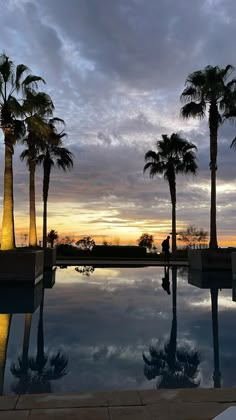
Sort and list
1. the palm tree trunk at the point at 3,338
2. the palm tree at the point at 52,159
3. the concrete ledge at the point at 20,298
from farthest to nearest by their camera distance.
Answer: the palm tree at the point at 52,159 < the concrete ledge at the point at 20,298 < the palm tree trunk at the point at 3,338

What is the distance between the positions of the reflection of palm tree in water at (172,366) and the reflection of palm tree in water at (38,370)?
1.30 meters

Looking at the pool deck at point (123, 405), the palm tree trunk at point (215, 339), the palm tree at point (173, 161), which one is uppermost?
the palm tree at point (173, 161)

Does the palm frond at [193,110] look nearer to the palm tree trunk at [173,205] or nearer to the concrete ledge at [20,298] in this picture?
the palm tree trunk at [173,205]

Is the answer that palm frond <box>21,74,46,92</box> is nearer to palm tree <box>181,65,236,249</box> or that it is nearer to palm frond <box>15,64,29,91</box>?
palm frond <box>15,64,29,91</box>

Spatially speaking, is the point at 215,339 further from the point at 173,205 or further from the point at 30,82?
the point at 173,205

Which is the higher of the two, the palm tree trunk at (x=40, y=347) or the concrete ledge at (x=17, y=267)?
the concrete ledge at (x=17, y=267)

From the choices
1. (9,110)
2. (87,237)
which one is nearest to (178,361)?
(9,110)

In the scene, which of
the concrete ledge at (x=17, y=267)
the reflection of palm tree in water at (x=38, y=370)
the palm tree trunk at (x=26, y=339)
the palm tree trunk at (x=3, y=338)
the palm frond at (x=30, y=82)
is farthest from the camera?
the palm frond at (x=30, y=82)

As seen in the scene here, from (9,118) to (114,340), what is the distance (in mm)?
12515

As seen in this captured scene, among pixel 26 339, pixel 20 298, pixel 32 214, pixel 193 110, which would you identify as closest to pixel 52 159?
pixel 32 214

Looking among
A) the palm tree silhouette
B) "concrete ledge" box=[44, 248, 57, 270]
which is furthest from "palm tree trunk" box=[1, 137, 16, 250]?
"concrete ledge" box=[44, 248, 57, 270]

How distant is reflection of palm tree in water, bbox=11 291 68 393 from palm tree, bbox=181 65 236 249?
17.8m

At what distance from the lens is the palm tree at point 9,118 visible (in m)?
17.4

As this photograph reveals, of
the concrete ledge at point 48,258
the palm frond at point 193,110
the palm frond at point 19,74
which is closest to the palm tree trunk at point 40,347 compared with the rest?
the palm frond at point 19,74
